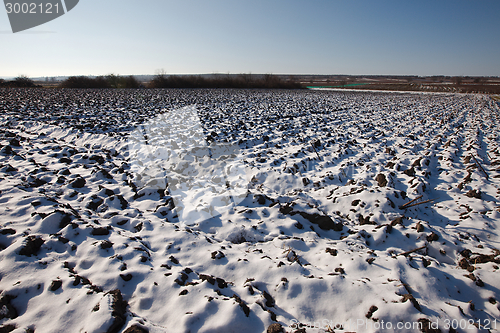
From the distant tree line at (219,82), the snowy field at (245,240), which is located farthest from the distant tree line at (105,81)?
the snowy field at (245,240)

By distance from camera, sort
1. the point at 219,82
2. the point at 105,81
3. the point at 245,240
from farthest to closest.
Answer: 1. the point at 219,82
2. the point at 105,81
3. the point at 245,240

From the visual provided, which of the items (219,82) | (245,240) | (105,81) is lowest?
(245,240)

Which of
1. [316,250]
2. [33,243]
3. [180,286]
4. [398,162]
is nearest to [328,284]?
[316,250]

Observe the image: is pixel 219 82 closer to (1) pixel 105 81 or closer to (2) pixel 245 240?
(1) pixel 105 81

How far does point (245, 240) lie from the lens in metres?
4.16

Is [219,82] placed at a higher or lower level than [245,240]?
higher

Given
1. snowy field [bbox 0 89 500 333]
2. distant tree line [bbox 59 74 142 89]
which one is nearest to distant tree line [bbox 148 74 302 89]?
distant tree line [bbox 59 74 142 89]

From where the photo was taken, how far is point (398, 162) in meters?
7.23

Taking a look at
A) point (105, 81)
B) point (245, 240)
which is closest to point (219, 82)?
point (105, 81)

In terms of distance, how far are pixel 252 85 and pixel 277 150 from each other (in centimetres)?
4752

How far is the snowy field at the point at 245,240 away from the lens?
8.17 feet

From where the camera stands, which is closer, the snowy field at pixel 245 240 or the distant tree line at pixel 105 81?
the snowy field at pixel 245 240

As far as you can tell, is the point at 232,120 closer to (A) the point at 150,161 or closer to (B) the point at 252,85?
(A) the point at 150,161

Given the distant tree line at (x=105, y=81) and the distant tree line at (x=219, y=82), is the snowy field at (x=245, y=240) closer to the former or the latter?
the distant tree line at (x=219, y=82)
